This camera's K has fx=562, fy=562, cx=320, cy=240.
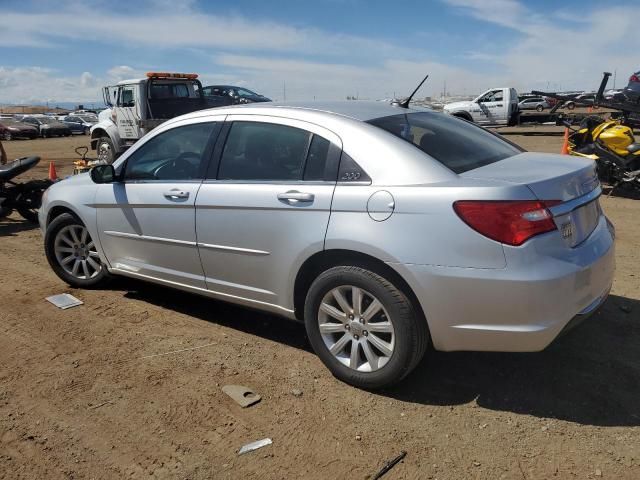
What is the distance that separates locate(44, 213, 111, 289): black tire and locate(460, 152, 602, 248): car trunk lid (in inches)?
137

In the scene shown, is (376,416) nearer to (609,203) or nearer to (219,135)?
(219,135)

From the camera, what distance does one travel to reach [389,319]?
3.12m

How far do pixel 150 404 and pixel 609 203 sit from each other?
308 inches

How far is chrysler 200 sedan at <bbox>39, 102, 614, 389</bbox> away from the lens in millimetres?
2824

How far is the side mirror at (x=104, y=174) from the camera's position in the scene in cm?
454

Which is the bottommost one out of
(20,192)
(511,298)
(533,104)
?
(20,192)

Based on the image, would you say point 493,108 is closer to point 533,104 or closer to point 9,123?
point 533,104

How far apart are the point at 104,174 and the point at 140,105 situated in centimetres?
1062

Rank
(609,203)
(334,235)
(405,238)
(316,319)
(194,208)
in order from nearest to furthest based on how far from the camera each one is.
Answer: (405,238) < (334,235) < (316,319) < (194,208) < (609,203)

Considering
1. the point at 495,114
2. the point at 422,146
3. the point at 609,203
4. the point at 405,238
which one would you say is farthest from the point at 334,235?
the point at 495,114

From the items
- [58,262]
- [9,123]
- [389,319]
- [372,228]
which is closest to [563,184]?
[372,228]

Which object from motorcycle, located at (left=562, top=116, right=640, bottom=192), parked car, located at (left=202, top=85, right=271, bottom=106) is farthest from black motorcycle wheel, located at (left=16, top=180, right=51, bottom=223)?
parked car, located at (left=202, top=85, right=271, bottom=106)

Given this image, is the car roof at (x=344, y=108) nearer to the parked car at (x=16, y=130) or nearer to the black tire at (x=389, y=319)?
the black tire at (x=389, y=319)

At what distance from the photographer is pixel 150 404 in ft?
10.7
